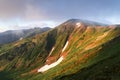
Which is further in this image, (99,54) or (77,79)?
(99,54)

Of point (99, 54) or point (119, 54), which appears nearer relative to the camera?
point (119, 54)

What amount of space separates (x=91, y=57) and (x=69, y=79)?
53.8 metres

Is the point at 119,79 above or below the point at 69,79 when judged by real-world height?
above

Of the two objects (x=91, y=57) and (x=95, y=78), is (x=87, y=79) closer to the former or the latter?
(x=95, y=78)

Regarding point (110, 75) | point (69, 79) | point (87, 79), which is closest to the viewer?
point (110, 75)

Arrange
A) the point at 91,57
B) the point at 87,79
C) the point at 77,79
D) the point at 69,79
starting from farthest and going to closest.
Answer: the point at 91,57
the point at 69,79
the point at 77,79
the point at 87,79

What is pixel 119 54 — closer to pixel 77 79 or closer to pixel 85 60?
pixel 77 79

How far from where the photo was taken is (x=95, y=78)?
10994 cm

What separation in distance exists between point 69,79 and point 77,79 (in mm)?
14200

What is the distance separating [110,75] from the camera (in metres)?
105

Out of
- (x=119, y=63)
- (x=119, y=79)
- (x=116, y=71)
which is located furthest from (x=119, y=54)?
(x=119, y=79)

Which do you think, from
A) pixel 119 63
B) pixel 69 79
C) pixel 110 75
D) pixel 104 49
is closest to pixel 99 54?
pixel 104 49

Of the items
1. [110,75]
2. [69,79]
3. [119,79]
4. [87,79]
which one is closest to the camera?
[119,79]

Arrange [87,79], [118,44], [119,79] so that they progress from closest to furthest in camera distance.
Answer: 1. [119,79]
2. [87,79]
3. [118,44]
